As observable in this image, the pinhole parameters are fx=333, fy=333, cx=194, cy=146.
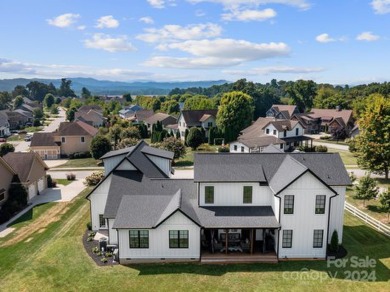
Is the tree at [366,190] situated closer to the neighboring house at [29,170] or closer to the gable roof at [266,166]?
the gable roof at [266,166]

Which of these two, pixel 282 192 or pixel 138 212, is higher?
pixel 282 192

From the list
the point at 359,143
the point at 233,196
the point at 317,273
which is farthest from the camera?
the point at 359,143

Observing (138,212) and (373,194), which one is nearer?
(138,212)

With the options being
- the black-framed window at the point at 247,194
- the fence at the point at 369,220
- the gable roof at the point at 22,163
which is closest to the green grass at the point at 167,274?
the fence at the point at 369,220

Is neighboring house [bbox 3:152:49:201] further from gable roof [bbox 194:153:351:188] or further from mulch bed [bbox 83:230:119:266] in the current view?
gable roof [bbox 194:153:351:188]

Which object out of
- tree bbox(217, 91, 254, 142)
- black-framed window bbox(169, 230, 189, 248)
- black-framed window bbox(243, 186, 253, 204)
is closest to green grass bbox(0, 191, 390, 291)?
black-framed window bbox(169, 230, 189, 248)

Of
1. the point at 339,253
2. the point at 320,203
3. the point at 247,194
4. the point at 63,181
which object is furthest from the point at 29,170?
the point at 339,253

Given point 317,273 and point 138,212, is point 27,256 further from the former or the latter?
point 317,273

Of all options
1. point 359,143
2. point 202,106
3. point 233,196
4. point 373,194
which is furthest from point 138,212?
point 202,106
